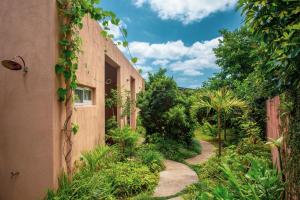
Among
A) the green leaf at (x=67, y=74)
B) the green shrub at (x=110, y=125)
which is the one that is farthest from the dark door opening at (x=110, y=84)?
the green leaf at (x=67, y=74)

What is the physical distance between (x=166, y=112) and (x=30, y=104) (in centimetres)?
644

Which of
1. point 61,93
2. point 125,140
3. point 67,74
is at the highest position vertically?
point 67,74

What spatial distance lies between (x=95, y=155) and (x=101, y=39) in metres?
3.54

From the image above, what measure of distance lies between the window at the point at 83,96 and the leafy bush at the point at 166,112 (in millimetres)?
3778

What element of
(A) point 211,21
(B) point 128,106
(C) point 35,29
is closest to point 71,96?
(C) point 35,29

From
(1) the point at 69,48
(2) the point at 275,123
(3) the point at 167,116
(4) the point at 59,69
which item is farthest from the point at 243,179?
A: (3) the point at 167,116

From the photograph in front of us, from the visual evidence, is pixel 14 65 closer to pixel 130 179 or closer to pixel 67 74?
pixel 67 74

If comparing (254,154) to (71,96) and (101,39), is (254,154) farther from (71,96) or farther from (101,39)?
(101,39)

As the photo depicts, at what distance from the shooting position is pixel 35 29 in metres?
3.95

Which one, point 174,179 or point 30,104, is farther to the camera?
point 174,179

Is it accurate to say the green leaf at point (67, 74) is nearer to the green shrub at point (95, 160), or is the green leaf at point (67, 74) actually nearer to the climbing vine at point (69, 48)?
the climbing vine at point (69, 48)

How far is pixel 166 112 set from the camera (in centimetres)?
973

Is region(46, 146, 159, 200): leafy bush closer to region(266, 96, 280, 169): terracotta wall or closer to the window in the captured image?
the window

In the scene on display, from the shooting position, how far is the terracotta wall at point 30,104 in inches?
153
